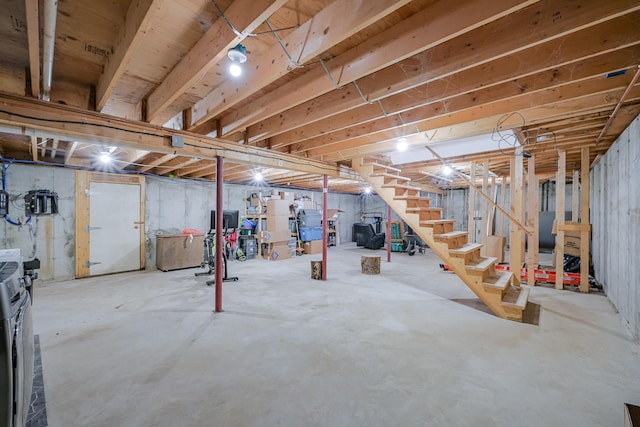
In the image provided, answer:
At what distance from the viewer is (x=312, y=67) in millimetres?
2188

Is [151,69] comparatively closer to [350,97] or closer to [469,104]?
[350,97]

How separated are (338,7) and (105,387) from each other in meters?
2.97

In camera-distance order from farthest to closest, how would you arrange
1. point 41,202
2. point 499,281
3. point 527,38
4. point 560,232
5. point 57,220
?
point 57,220
point 41,202
point 560,232
point 499,281
point 527,38

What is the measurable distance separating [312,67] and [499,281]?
348 cm

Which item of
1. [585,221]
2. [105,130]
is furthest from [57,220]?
[585,221]

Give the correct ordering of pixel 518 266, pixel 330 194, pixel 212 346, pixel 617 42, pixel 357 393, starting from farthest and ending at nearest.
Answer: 1. pixel 330 194
2. pixel 518 266
3. pixel 212 346
4. pixel 357 393
5. pixel 617 42

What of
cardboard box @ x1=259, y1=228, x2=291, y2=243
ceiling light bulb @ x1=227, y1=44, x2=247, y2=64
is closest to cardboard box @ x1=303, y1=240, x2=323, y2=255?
cardboard box @ x1=259, y1=228, x2=291, y2=243

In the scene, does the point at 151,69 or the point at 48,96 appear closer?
the point at 151,69

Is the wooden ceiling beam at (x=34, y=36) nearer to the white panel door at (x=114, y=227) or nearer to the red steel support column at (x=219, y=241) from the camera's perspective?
the red steel support column at (x=219, y=241)

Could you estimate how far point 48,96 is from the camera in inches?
89.7

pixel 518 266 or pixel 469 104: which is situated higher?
pixel 469 104

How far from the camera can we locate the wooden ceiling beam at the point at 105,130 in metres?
2.18

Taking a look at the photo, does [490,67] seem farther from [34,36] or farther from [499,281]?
[34,36]

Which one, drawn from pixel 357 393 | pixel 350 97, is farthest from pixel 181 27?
pixel 357 393
